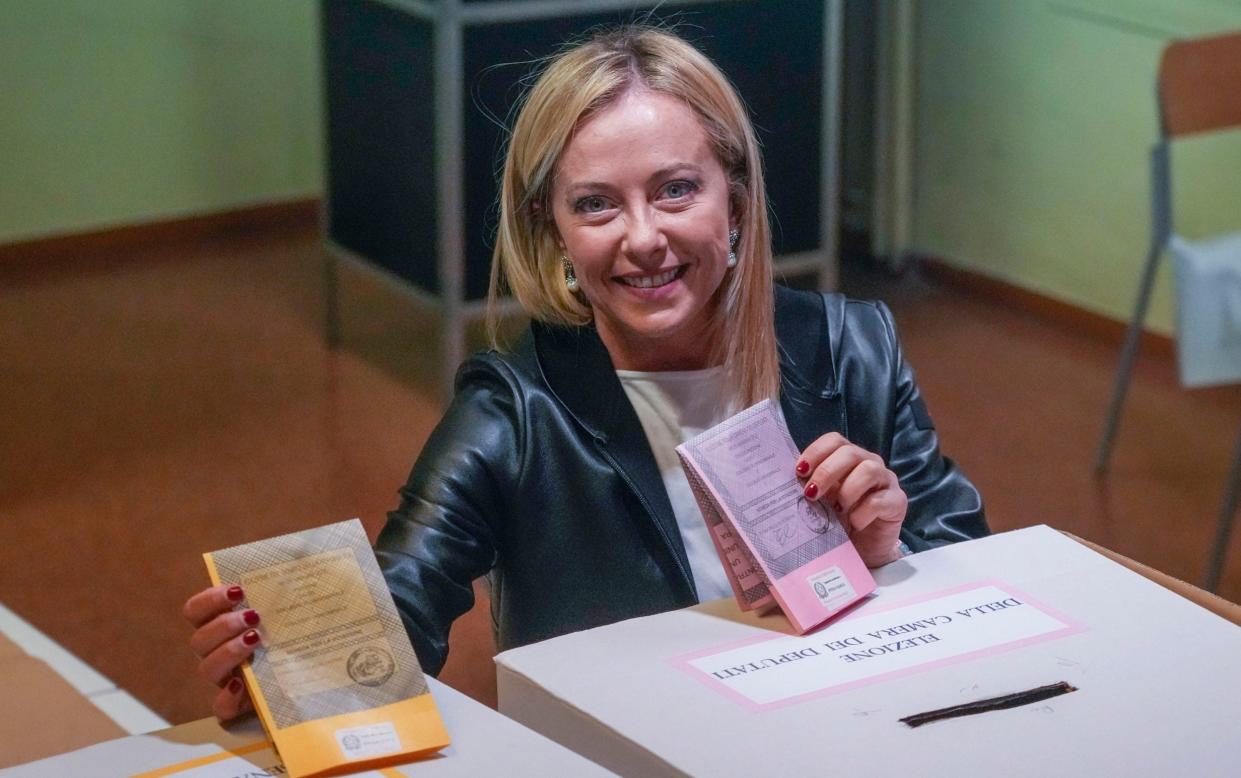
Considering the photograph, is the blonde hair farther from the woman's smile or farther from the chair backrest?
the chair backrest

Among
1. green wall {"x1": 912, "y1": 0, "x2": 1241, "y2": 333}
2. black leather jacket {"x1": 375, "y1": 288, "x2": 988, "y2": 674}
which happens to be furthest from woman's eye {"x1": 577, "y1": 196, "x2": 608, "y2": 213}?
green wall {"x1": 912, "y1": 0, "x2": 1241, "y2": 333}

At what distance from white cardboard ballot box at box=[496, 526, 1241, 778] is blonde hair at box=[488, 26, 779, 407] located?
0.35 meters

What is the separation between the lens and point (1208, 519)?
303cm

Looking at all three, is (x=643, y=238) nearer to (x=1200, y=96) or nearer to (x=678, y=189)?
(x=678, y=189)

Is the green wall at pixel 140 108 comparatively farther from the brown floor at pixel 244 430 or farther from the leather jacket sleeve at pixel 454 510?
the leather jacket sleeve at pixel 454 510

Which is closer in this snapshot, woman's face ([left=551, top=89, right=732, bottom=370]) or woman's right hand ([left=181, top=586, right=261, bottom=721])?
woman's right hand ([left=181, top=586, right=261, bottom=721])

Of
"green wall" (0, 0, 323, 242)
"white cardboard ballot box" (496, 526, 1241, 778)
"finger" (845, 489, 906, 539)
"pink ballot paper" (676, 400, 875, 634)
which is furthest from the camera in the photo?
"green wall" (0, 0, 323, 242)

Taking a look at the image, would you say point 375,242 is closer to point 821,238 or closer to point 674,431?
point 821,238

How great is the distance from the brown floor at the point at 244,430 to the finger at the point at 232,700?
165 cm

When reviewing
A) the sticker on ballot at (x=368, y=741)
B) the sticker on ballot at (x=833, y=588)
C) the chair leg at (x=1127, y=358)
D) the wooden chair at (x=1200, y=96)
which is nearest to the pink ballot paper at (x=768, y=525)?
the sticker on ballot at (x=833, y=588)

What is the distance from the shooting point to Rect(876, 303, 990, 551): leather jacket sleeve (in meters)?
1.42

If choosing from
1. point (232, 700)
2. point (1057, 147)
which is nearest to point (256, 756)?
point (232, 700)

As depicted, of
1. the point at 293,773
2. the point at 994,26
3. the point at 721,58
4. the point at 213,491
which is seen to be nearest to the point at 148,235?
the point at 213,491

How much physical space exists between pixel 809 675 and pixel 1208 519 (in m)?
2.24
